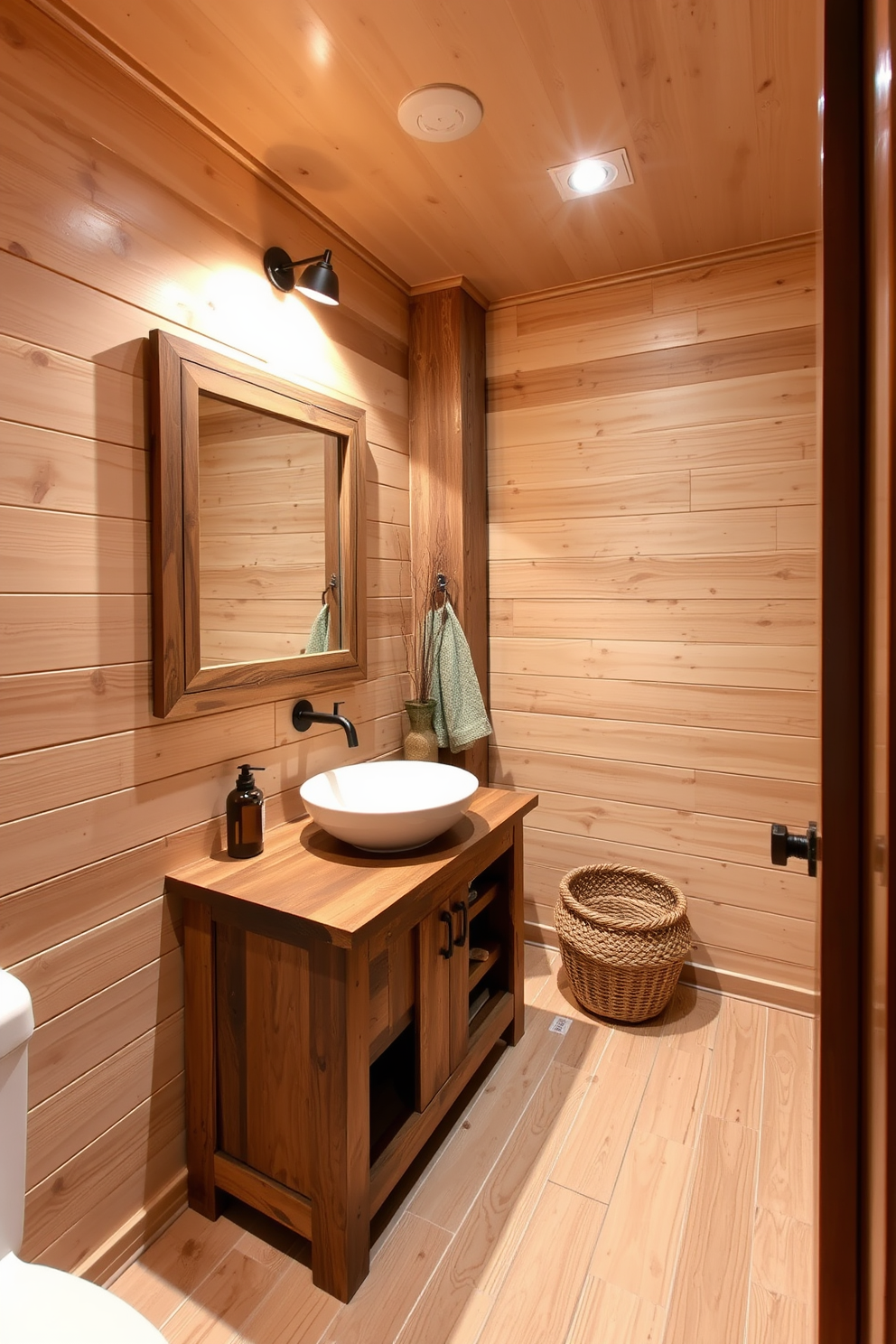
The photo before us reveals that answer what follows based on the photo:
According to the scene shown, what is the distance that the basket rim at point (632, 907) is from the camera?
205 centimetres

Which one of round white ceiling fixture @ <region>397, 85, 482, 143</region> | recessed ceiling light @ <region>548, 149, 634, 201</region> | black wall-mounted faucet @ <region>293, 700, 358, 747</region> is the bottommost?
black wall-mounted faucet @ <region>293, 700, 358, 747</region>

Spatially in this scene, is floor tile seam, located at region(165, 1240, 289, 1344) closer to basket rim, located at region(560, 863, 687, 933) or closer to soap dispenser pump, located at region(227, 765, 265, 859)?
soap dispenser pump, located at region(227, 765, 265, 859)

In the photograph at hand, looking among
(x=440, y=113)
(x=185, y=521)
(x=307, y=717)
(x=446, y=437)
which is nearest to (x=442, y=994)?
(x=307, y=717)

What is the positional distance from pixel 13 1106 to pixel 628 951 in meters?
1.55

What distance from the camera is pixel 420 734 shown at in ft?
7.57

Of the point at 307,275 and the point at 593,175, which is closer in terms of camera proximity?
the point at 307,275

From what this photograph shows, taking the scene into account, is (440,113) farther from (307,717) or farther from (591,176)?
(307,717)

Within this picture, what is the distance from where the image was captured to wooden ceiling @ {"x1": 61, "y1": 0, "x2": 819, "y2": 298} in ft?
4.32

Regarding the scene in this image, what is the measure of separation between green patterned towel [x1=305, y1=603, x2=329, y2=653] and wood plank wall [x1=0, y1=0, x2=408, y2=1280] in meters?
0.35

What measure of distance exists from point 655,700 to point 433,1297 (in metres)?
1.67

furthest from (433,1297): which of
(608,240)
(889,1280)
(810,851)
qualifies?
(608,240)

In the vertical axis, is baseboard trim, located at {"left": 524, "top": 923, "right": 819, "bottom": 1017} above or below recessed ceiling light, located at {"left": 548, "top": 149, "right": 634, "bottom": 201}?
below

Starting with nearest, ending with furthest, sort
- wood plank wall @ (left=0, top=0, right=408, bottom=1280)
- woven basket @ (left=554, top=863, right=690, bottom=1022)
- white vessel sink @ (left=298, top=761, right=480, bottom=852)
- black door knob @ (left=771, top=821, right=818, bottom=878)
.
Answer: black door knob @ (left=771, top=821, right=818, bottom=878)
wood plank wall @ (left=0, top=0, right=408, bottom=1280)
white vessel sink @ (left=298, top=761, right=480, bottom=852)
woven basket @ (left=554, top=863, right=690, bottom=1022)

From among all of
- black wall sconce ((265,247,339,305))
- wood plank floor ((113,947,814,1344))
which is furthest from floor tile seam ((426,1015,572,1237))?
black wall sconce ((265,247,339,305))
